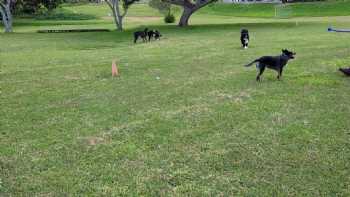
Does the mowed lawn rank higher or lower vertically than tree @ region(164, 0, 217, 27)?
lower

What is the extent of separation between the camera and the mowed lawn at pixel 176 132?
448 centimetres

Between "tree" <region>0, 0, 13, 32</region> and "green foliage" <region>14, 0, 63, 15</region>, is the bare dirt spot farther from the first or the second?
"green foliage" <region>14, 0, 63, 15</region>

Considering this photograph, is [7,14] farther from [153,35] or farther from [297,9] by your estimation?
[297,9]

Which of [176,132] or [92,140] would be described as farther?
[176,132]

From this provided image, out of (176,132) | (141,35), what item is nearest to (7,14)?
(141,35)

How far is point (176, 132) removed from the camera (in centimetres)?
606

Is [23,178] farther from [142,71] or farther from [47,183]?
[142,71]

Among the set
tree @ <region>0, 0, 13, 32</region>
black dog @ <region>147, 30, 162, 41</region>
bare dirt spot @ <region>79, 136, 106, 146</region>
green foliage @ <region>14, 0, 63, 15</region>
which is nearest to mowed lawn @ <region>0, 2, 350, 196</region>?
bare dirt spot @ <region>79, 136, 106, 146</region>

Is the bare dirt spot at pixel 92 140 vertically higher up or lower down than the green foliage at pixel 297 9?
higher up

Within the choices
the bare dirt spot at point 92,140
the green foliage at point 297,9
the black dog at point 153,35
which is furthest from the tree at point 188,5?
the bare dirt spot at point 92,140

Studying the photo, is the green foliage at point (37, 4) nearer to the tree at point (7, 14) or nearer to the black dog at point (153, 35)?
the tree at point (7, 14)

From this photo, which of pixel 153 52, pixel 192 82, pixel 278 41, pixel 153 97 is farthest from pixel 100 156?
pixel 278 41

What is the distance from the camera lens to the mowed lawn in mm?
4484

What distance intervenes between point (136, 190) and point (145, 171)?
456 mm
